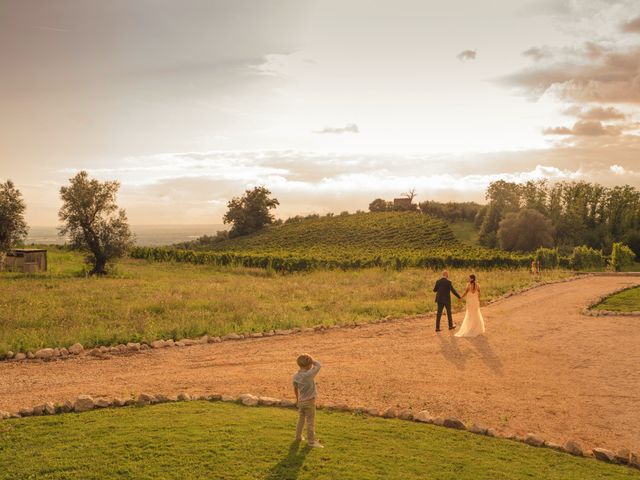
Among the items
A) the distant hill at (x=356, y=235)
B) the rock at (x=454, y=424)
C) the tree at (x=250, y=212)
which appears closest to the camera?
the rock at (x=454, y=424)

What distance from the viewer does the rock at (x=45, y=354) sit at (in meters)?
15.8

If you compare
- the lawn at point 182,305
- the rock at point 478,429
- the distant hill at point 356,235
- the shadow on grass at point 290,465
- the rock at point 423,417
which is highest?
the distant hill at point 356,235

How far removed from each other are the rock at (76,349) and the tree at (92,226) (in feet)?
95.5

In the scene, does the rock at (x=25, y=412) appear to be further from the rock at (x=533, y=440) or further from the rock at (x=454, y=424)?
the rock at (x=533, y=440)

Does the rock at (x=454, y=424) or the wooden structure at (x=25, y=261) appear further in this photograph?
the wooden structure at (x=25, y=261)

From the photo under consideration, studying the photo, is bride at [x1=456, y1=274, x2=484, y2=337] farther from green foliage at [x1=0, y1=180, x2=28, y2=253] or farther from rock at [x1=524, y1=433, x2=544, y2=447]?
green foliage at [x1=0, y1=180, x2=28, y2=253]

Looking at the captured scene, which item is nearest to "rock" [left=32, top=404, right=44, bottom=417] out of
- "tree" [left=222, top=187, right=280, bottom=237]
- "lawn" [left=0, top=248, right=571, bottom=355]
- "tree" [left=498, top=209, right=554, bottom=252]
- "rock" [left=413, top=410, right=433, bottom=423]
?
"lawn" [left=0, top=248, right=571, bottom=355]

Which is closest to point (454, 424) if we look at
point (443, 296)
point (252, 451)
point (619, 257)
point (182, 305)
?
point (252, 451)

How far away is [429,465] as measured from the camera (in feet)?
28.0

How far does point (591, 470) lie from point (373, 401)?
4.67 metres

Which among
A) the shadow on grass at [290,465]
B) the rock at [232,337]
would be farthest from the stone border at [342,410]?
the rock at [232,337]

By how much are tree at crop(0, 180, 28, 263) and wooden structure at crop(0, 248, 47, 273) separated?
822cm

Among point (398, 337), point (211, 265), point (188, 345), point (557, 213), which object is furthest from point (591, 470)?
point (557, 213)

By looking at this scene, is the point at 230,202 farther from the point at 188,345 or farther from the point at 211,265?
the point at 188,345
